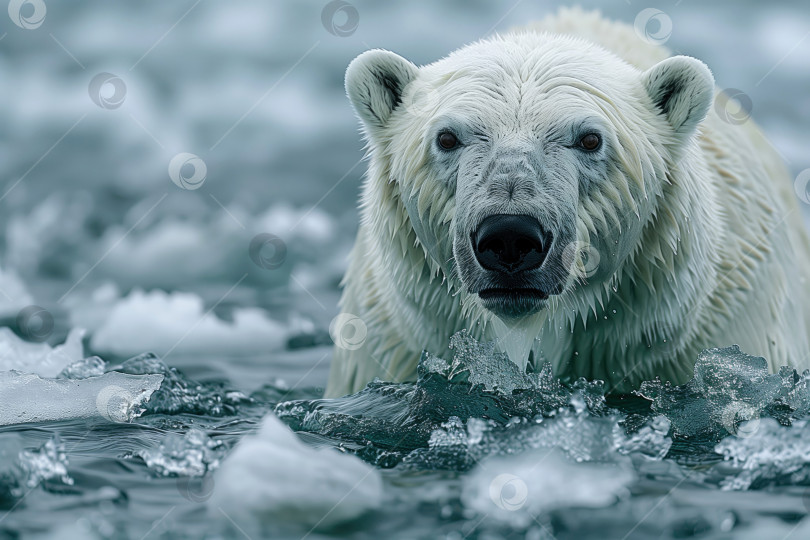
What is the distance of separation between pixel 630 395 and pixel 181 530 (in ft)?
6.80

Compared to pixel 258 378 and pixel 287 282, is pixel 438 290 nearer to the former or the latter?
pixel 258 378

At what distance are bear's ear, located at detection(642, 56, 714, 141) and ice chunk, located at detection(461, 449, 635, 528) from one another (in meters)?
1.54

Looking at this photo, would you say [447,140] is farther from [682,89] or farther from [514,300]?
[682,89]

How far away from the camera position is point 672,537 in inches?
104

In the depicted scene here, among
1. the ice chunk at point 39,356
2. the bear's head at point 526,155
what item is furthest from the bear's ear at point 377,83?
the ice chunk at point 39,356

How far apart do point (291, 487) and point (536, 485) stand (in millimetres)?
742

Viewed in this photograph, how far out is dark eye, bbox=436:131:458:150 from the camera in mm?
3662

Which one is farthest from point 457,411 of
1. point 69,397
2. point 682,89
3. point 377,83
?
point 69,397

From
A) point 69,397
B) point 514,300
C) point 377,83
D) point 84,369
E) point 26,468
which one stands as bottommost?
point 84,369

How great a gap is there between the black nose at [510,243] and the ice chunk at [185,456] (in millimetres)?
1159

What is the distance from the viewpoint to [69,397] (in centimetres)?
439

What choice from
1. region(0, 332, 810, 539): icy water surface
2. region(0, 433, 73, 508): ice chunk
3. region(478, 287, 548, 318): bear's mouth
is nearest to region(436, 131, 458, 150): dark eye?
region(478, 287, 548, 318): bear's mouth

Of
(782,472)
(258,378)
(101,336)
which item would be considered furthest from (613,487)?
(101,336)

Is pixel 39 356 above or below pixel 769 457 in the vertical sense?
below
